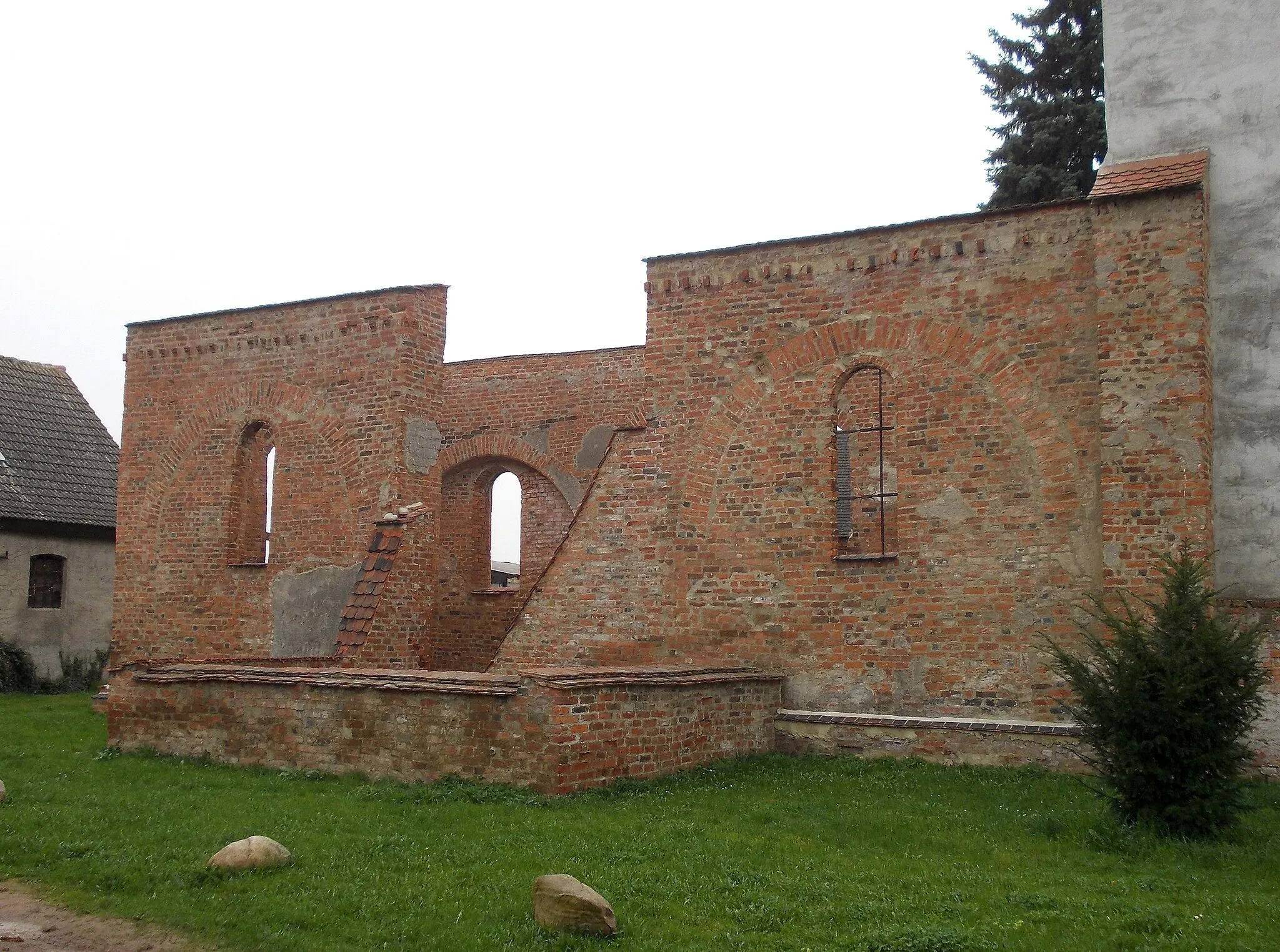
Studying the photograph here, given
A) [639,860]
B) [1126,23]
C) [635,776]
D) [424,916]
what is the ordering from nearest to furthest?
[424,916] → [639,860] → [635,776] → [1126,23]

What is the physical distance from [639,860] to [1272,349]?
853 centimetres

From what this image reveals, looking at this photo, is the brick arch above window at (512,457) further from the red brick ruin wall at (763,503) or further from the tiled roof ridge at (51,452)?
the tiled roof ridge at (51,452)

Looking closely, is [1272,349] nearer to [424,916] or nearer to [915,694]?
[915,694]

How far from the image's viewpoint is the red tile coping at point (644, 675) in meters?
9.93

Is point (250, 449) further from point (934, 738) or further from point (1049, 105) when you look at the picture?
point (1049, 105)

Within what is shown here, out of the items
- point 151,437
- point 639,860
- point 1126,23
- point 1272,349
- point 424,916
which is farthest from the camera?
point 151,437

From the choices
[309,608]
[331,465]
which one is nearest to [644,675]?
[309,608]

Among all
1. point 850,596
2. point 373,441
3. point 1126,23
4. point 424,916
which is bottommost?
point 424,916

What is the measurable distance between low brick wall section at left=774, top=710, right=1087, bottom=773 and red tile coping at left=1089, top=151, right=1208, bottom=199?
5.34 metres

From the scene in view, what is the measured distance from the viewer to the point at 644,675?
1063 cm

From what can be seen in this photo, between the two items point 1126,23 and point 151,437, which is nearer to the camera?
point 1126,23

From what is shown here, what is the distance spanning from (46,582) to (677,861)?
63.8ft

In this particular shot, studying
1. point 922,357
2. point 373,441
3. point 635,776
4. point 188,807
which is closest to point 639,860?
point 635,776

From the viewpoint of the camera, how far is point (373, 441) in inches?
649
